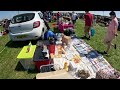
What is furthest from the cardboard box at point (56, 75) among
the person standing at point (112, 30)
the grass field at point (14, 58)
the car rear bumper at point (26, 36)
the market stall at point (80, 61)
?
the car rear bumper at point (26, 36)

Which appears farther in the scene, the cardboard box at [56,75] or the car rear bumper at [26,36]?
the car rear bumper at [26,36]

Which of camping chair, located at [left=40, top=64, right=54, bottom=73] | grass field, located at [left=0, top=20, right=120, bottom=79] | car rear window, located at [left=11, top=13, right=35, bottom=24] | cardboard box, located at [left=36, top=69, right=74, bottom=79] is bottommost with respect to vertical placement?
grass field, located at [left=0, top=20, right=120, bottom=79]

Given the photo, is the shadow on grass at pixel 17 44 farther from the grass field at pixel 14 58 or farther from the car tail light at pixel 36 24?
the car tail light at pixel 36 24

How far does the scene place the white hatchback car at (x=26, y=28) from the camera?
8203 millimetres

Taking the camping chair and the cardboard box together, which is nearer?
the cardboard box

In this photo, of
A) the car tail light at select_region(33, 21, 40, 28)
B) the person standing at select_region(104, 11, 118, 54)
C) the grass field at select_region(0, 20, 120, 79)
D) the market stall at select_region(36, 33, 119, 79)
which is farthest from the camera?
the car tail light at select_region(33, 21, 40, 28)

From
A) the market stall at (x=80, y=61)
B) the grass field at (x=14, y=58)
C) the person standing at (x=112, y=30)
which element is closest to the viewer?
the market stall at (x=80, y=61)

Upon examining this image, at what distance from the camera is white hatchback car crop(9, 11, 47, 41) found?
26.9 ft

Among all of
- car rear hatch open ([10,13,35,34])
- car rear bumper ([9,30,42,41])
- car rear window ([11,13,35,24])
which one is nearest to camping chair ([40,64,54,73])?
car rear bumper ([9,30,42,41])

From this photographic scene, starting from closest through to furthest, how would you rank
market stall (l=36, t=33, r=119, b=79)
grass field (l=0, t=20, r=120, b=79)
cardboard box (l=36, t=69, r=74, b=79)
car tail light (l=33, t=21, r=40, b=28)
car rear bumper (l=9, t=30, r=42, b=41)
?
cardboard box (l=36, t=69, r=74, b=79)
market stall (l=36, t=33, r=119, b=79)
grass field (l=0, t=20, r=120, b=79)
car rear bumper (l=9, t=30, r=42, b=41)
car tail light (l=33, t=21, r=40, b=28)

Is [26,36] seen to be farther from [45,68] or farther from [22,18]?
[45,68]

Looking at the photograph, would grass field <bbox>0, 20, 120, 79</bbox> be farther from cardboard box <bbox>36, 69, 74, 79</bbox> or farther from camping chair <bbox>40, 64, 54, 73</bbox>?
cardboard box <bbox>36, 69, 74, 79</bbox>
